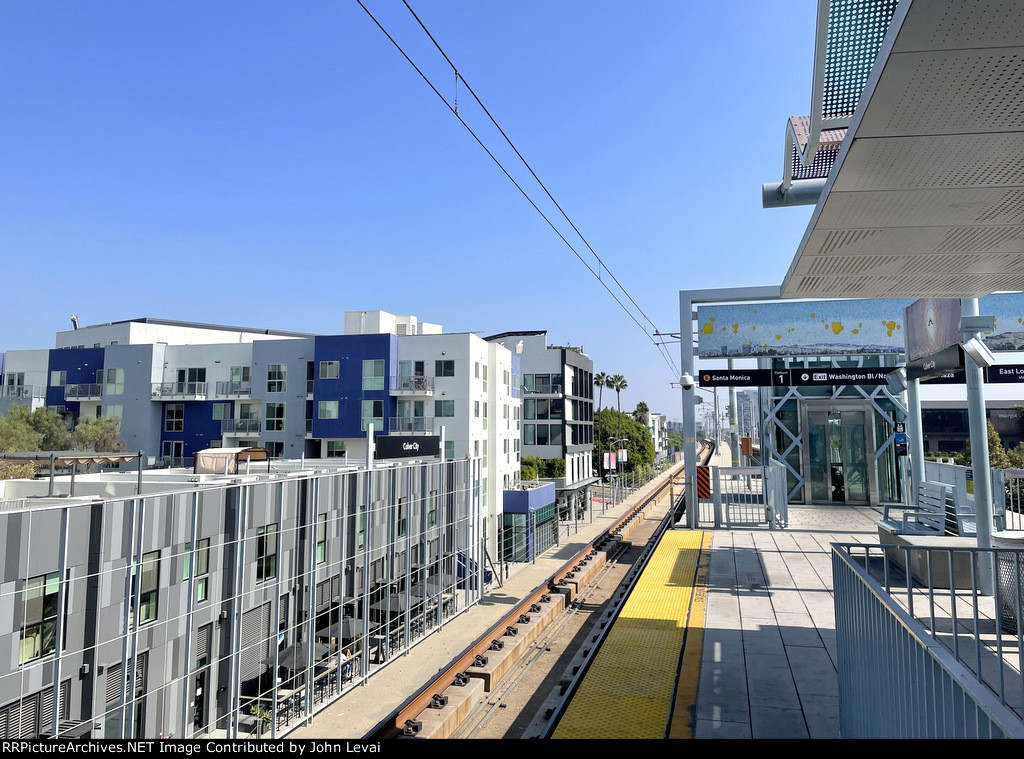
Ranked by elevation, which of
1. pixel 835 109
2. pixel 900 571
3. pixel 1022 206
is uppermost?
pixel 835 109

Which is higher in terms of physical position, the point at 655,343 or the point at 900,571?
the point at 655,343

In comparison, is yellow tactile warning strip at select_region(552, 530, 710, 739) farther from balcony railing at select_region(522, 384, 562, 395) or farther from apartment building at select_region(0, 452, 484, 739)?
balcony railing at select_region(522, 384, 562, 395)

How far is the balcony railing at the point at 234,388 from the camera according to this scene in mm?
43000

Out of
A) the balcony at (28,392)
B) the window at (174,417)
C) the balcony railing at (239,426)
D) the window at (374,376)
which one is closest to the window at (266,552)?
the window at (374,376)

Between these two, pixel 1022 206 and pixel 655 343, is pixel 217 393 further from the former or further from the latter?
pixel 1022 206

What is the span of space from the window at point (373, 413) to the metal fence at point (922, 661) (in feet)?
114

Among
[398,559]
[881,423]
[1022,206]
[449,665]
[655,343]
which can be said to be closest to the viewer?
[1022,206]

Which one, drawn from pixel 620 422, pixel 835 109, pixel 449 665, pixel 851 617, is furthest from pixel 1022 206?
pixel 620 422

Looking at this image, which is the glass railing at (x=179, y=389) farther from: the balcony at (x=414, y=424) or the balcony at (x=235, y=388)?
the balcony at (x=414, y=424)

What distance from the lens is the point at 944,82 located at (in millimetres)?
3156

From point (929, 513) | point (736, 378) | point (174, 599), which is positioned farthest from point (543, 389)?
point (174, 599)

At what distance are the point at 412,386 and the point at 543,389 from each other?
68.1 feet

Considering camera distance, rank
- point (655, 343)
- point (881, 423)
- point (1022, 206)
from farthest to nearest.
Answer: point (655, 343)
point (881, 423)
point (1022, 206)
